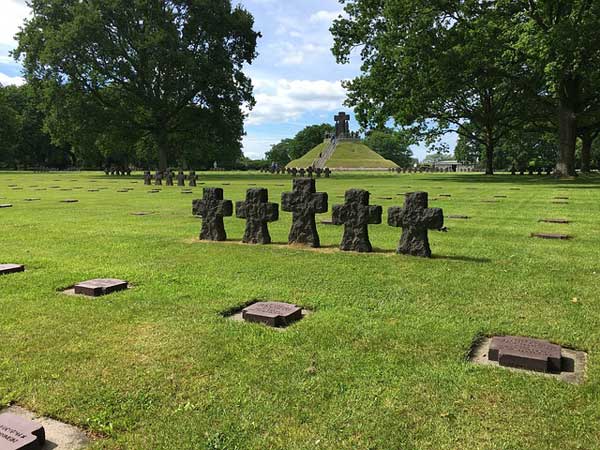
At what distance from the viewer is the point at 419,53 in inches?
1075

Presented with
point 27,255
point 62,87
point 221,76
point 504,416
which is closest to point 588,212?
point 504,416

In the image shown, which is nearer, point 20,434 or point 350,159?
point 20,434

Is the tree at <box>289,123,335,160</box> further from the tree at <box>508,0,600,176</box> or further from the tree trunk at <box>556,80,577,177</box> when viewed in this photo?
the tree trunk at <box>556,80,577,177</box>

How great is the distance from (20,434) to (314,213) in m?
5.52

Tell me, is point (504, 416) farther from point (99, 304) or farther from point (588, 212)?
point (588, 212)

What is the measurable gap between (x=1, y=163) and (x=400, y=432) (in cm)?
9117

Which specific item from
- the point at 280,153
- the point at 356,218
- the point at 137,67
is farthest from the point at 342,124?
the point at 356,218

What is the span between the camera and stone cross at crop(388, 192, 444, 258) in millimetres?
6605

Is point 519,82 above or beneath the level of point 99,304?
above

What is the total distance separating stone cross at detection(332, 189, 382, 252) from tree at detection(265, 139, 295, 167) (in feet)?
416

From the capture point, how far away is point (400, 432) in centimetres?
253

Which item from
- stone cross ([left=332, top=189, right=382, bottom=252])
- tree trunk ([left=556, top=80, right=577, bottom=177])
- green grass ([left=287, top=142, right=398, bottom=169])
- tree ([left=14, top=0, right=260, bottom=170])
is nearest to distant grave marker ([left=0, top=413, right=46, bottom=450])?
stone cross ([left=332, top=189, right=382, bottom=252])

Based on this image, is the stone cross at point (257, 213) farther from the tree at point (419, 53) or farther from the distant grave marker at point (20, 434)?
the tree at point (419, 53)

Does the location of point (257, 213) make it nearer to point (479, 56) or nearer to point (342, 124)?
point (479, 56)
